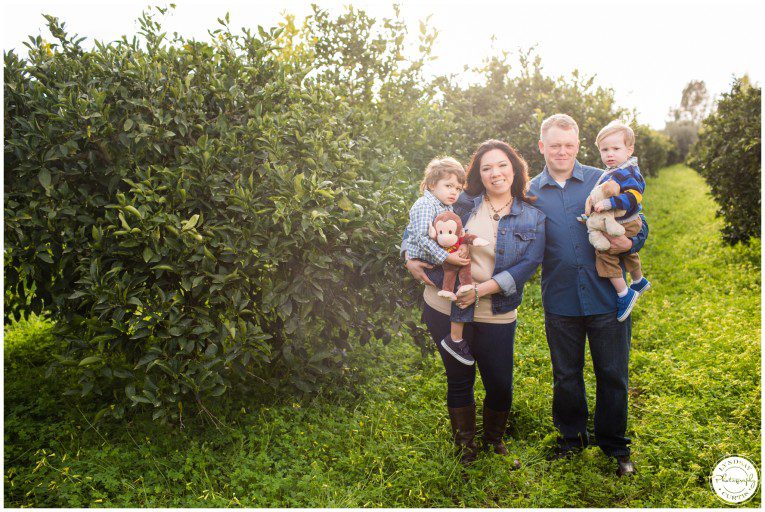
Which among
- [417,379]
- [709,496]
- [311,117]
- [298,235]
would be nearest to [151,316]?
[298,235]

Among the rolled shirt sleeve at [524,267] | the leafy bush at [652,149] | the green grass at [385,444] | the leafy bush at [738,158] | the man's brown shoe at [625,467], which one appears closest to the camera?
the rolled shirt sleeve at [524,267]

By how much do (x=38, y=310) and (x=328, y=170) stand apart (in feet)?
7.76

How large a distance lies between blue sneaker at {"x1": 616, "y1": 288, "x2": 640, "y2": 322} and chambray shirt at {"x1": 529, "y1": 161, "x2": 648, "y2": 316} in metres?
0.03

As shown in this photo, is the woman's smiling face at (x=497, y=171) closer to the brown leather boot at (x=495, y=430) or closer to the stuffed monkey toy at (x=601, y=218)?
the stuffed monkey toy at (x=601, y=218)

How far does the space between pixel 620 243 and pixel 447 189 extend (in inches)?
41.7

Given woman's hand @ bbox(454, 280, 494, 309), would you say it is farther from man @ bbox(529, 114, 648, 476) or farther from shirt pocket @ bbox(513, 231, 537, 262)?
man @ bbox(529, 114, 648, 476)

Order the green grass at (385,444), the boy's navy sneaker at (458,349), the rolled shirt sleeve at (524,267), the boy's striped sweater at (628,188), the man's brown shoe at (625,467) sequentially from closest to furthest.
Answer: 1. the boy's striped sweater at (628,188)
2. the rolled shirt sleeve at (524,267)
3. the boy's navy sneaker at (458,349)
4. the green grass at (385,444)
5. the man's brown shoe at (625,467)

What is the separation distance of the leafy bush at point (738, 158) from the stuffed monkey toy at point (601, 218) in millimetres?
6872

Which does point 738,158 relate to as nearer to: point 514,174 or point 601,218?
point 601,218

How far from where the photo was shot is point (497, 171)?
335 centimetres

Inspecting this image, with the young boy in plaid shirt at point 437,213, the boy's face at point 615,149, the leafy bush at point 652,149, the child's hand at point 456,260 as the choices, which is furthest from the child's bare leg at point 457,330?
the leafy bush at point 652,149

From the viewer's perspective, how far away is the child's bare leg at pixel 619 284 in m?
3.47

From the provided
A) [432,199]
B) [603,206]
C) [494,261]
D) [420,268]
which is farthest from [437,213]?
[603,206]

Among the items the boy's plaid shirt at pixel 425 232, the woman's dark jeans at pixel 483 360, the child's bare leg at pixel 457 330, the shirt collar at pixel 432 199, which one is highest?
the shirt collar at pixel 432 199
